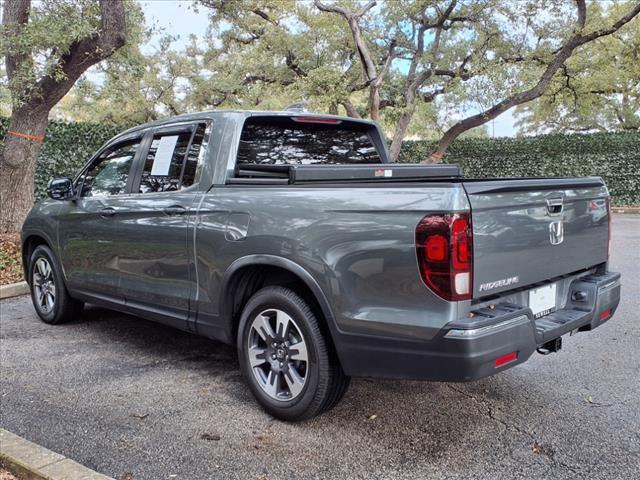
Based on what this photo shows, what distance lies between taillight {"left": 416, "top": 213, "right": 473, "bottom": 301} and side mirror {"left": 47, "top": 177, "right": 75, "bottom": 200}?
3.66 m

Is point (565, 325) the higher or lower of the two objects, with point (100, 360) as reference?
higher

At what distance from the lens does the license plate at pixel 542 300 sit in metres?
3.04

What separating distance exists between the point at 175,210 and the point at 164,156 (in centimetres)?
56

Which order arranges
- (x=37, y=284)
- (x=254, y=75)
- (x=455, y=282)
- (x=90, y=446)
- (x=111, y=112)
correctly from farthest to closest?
(x=111, y=112) < (x=254, y=75) < (x=37, y=284) < (x=90, y=446) < (x=455, y=282)

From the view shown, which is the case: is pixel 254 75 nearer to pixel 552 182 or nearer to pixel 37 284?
pixel 37 284

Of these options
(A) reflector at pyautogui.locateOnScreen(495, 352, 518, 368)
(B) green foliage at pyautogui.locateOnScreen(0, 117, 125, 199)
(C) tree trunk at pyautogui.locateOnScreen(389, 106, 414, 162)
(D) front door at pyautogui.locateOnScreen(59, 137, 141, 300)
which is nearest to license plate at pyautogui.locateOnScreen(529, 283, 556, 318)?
(A) reflector at pyautogui.locateOnScreen(495, 352, 518, 368)

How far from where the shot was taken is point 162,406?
350 centimetres

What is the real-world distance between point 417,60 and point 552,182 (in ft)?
50.4

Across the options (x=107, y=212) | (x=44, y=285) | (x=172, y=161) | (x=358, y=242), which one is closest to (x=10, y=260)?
(x=44, y=285)

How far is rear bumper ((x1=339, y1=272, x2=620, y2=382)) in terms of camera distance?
8.32ft

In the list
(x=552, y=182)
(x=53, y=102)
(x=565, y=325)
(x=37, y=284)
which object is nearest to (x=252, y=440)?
(x=565, y=325)

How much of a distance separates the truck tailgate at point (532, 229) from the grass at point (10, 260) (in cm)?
651

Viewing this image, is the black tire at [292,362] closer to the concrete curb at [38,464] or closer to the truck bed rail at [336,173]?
the truck bed rail at [336,173]

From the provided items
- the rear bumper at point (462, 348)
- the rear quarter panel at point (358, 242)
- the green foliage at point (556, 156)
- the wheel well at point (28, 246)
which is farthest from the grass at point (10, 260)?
the green foliage at point (556, 156)
